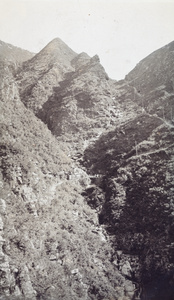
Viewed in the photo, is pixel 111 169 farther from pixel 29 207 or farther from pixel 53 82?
pixel 53 82

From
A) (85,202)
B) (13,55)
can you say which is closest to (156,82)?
(85,202)

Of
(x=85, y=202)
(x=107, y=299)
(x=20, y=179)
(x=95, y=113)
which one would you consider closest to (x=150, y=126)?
(x=95, y=113)

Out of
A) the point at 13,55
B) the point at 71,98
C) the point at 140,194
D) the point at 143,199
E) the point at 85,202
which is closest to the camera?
the point at 143,199

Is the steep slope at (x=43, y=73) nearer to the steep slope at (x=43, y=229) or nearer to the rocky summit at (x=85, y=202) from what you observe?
the rocky summit at (x=85, y=202)

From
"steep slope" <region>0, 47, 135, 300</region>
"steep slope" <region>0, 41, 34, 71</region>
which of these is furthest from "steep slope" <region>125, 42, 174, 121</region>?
"steep slope" <region>0, 41, 34, 71</region>

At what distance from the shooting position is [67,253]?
44.2ft

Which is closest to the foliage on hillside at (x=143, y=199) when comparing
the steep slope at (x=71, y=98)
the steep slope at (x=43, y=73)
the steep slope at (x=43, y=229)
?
the steep slope at (x=43, y=229)

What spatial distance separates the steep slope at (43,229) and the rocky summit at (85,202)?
0.06 metres

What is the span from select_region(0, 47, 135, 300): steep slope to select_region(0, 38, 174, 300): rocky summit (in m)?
0.06

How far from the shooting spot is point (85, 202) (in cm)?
1834

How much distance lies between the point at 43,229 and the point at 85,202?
538cm

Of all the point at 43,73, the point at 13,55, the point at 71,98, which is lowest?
the point at 71,98

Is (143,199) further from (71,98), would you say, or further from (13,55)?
(13,55)

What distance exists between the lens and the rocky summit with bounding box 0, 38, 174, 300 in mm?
12219
